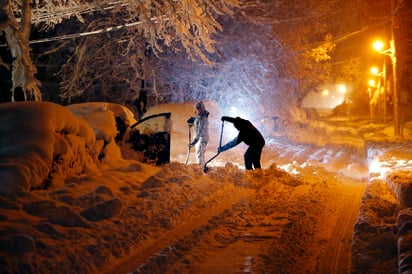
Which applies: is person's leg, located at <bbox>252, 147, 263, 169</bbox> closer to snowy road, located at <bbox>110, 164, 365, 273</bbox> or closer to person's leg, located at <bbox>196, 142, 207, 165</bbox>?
person's leg, located at <bbox>196, 142, 207, 165</bbox>

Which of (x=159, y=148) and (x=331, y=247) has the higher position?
(x=159, y=148)

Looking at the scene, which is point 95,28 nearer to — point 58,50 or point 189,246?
point 58,50

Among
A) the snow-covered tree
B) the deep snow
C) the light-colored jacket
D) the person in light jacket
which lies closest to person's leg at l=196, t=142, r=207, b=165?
the person in light jacket

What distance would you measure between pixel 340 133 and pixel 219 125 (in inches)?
299

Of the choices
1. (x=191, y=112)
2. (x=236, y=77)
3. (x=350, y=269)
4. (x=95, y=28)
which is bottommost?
(x=350, y=269)

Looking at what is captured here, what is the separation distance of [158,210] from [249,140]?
4609mm

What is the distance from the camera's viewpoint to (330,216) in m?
6.52

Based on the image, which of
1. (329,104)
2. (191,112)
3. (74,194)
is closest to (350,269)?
(74,194)

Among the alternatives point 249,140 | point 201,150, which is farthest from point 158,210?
point 201,150

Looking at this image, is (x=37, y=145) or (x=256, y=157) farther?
(x=256, y=157)

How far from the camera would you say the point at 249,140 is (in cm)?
1037

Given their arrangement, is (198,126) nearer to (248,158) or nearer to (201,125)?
(201,125)

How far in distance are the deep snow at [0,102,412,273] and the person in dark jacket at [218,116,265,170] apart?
29.8 inches

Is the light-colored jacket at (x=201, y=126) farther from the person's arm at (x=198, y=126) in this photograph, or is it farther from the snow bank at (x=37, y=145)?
the snow bank at (x=37, y=145)
